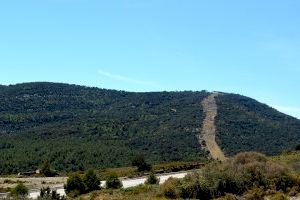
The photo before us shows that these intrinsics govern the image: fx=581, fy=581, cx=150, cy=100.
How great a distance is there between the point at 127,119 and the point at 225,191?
Result: 104 metres

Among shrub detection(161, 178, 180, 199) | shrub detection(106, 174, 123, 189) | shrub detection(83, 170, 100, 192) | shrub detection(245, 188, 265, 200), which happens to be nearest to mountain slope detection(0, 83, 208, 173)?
shrub detection(83, 170, 100, 192)

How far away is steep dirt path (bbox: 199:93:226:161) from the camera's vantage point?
11574cm

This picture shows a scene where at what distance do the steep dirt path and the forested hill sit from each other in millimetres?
1548

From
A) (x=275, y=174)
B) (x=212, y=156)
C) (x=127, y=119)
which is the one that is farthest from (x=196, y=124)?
(x=275, y=174)

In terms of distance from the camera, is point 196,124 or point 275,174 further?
point 196,124

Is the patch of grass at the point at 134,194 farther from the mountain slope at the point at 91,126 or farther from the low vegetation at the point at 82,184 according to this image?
the mountain slope at the point at 91,126

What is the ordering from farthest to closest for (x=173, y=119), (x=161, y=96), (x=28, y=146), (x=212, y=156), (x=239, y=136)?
(x=161, y=96), (x=173, y=119), (x=239, y=136), (x=212, y=156), (x=28, y=146)

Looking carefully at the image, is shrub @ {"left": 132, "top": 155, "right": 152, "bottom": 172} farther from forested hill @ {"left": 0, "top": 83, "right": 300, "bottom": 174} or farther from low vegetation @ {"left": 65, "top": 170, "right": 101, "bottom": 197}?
forested hill @ {"left": 0, "top": 83, "right": 300, "bottom": 174}

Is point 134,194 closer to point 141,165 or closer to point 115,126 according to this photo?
point 141,165

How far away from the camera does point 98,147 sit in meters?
103

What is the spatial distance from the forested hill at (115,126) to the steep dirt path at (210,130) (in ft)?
5.08

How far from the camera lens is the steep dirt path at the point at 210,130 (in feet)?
380

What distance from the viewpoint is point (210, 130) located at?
136 m

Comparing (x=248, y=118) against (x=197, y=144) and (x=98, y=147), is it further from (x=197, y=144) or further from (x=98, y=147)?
(x=98, y=147)
